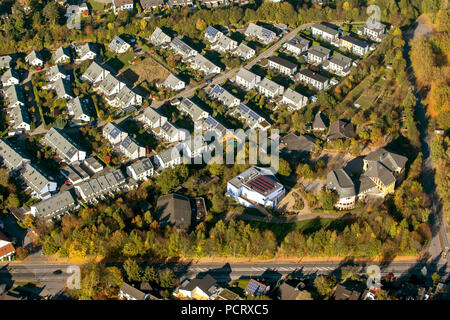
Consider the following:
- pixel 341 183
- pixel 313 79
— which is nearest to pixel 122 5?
pixel 313 79

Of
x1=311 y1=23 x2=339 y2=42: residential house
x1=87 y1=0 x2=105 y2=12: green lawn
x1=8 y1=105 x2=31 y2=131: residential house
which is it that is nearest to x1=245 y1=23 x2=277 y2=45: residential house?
x1=311 y1=23 x2=339 y2=42: residential house

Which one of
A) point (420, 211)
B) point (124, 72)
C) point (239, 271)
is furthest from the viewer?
point (124, 72)

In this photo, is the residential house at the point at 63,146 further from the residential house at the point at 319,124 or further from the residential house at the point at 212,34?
the residential house at the point at 212,34

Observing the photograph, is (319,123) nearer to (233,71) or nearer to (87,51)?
(233,71)

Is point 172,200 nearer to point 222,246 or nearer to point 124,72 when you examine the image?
point 222,246

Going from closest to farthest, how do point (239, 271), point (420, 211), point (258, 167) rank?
point (239, 271), point (420, 211), point (258, 167)

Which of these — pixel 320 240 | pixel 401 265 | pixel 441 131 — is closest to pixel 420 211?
pixel 401 265
